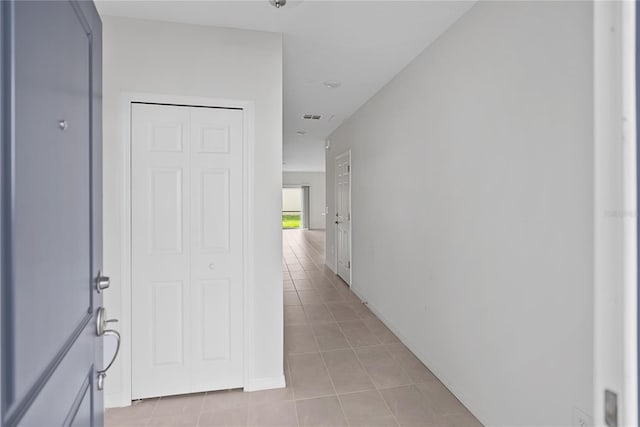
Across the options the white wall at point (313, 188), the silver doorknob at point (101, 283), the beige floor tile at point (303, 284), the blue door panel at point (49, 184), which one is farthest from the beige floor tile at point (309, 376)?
the white wall at point (313, 188)

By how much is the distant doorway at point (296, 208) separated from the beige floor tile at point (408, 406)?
11548 millimetres

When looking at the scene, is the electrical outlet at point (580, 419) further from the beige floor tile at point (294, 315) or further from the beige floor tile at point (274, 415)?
the beige floor tile at point (294, 315)

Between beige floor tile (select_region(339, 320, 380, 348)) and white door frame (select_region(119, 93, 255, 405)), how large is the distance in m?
1.19

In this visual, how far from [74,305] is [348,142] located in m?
4.45

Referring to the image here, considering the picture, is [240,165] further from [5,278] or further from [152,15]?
[5,278]

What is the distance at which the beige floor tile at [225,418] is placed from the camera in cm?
197

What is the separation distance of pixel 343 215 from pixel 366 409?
3602 millimetres

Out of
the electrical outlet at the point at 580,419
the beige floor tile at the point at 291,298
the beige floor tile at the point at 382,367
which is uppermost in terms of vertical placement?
the electrical outlet at the point at 580,419

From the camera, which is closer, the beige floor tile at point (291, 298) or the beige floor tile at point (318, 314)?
the beige floor tile at point (318, 314)

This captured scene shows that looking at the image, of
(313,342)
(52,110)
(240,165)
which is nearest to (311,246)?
(313,342)

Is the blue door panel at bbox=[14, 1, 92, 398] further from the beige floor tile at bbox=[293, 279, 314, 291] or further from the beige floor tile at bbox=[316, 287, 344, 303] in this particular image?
the beige floor tile at bbox=[293, 279, 314, 291]

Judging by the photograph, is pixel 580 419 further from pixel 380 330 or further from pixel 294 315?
pixel 294 315

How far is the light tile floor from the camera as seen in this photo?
6.61 feet

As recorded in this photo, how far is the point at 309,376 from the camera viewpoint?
252cm
